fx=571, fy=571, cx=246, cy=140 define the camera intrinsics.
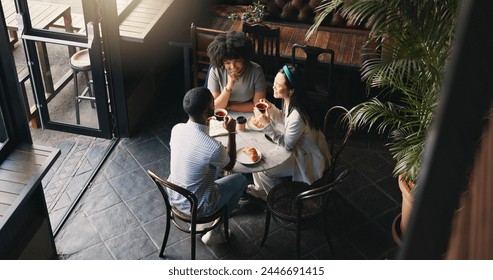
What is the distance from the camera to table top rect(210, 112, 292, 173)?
3840mm

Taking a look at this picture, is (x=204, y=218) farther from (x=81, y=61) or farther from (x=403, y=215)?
(x=81, y=61)

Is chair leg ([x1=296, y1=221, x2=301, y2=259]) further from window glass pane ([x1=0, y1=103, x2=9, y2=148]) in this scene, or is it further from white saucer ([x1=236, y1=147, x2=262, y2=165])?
window glass pane ([x1=0, y1=103, x2=9, y2=148])

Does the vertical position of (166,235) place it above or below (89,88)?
below

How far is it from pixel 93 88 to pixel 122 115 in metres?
0.36

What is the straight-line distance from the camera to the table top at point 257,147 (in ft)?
12.6

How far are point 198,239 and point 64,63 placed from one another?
2414 millimetres

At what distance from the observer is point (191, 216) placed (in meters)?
3.72

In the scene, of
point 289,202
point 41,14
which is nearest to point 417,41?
point 289,202

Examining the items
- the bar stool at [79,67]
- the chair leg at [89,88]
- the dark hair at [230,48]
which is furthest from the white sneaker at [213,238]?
the chair leg at [89,88]

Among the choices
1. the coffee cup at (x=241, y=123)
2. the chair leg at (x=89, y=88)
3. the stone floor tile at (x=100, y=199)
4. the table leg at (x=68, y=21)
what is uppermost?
the table leg at (x=68, y=21)

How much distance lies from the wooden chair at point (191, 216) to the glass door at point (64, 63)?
5.31 ft

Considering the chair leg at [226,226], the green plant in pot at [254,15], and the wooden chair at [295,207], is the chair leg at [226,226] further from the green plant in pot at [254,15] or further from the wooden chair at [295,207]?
the green plant in pot at [254,15]

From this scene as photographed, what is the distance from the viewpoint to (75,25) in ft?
16.3

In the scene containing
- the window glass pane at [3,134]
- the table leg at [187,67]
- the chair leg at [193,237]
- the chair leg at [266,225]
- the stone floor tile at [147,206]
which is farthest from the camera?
the table leg at [187,67]
